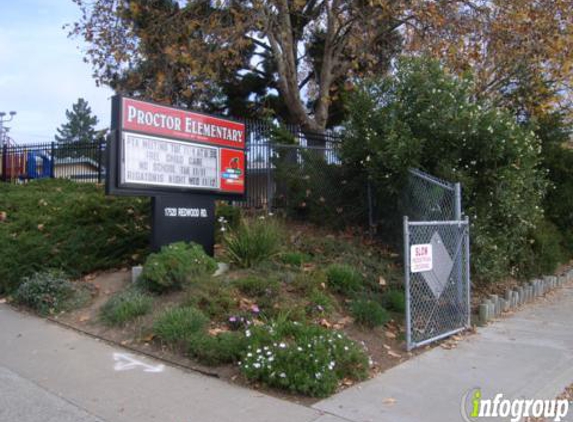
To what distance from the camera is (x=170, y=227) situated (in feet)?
28.0

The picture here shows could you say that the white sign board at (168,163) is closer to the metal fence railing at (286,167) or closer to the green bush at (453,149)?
the metal fence railing at (286,167)

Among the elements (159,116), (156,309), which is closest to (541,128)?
(159,116)

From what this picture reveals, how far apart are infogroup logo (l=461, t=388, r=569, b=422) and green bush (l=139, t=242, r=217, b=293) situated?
3853 millimetres

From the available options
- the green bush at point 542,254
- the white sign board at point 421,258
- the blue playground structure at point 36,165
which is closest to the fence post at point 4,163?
the blue playground structure at point 36,165

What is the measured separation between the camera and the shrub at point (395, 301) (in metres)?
7.86

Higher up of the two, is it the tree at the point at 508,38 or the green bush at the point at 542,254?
the tree at the point at 508,38

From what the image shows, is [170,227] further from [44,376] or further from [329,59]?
[329,59]

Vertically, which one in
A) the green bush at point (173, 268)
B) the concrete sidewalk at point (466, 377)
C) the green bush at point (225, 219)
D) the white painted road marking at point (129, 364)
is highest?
the green bush at point (225, 219)

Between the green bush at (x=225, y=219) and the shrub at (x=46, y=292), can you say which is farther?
the green bush at (x=225, y=219)

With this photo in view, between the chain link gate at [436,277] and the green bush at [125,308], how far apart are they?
3.20 meters

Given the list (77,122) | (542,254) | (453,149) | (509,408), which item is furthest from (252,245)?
(77,122)

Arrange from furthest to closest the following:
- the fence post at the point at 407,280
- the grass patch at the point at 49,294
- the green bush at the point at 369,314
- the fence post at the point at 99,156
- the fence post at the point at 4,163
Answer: the fence post at the point at 4,163
the fence post at the point at 99,156
the grass patch at the point at 49,294
the green bush at the point at 369,314
the fence post at the point at 407,280

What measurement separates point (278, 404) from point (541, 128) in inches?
445

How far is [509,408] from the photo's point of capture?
16.4 feet
